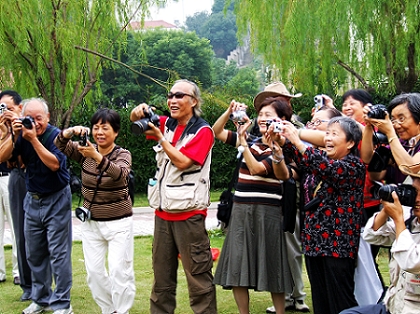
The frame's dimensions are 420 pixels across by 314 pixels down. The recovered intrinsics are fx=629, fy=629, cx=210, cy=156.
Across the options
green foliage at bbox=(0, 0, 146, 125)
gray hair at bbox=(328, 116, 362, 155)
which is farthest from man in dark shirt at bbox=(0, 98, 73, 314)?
green foliage at bbox=(0, 0, 146, 125)

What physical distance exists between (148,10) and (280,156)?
8.23 m

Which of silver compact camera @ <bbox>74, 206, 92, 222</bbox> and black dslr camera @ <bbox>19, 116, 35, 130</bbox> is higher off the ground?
black dslr camera @ <bbox>19, 116, 35, 130</bbox>

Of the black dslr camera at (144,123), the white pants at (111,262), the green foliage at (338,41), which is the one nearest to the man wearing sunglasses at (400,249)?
the black dslr camera at (144,123)

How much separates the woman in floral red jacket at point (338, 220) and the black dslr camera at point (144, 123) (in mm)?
1027

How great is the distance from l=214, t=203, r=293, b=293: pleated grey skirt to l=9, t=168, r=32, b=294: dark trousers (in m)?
2.13

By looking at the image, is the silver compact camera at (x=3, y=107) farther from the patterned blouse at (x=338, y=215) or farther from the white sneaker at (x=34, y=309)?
the patterned blouse at (x=338, y=215)

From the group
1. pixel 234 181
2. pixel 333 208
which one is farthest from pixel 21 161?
pixel 333 208

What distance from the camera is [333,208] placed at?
444cm

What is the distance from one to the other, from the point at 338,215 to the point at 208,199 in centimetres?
113

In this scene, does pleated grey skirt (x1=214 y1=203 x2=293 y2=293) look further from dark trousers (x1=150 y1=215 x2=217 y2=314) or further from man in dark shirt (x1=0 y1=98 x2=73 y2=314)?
man in dark shirt (x1=0 y1=98 x2=73 y2=314)

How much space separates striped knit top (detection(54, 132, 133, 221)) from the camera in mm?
5352

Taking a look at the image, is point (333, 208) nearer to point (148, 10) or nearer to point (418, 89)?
point (148, 10)

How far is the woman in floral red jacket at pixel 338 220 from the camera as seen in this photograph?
173 inches

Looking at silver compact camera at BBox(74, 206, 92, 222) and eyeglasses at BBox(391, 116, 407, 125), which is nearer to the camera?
eyeglasses at BBox(391, 116, 407, 125)
